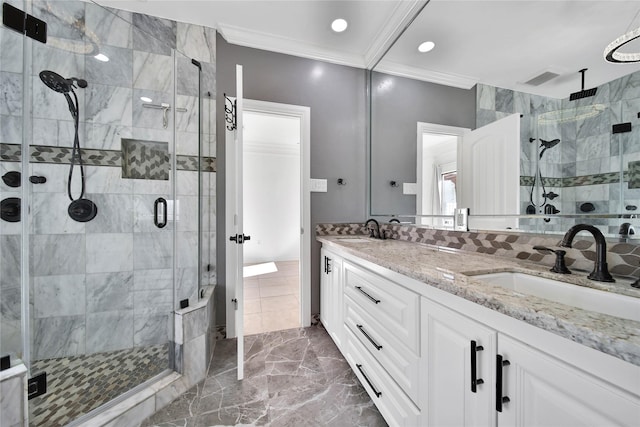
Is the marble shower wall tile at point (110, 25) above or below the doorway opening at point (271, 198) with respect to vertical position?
above

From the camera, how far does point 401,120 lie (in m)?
1.91

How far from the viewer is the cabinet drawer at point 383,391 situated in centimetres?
94

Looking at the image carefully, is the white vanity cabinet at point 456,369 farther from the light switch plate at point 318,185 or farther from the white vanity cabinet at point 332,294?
the light switch plate at point 318,185

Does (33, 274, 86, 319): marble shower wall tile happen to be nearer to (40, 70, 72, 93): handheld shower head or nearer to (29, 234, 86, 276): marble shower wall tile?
(29, 234, 86, 276): marble shower wall tile

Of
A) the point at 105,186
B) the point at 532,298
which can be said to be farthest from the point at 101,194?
the point at 532,298

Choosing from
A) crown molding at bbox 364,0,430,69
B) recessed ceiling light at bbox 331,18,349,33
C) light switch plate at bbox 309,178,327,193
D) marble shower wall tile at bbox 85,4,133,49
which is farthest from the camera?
light switch plate at bbox 309,178,327,193

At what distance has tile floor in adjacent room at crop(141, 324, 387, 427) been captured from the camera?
122 cm

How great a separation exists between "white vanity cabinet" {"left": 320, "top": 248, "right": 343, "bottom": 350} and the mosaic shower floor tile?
114 centimetres

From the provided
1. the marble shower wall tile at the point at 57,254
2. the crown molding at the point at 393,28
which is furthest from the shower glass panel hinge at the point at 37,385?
the crown molding at the point at 393,28

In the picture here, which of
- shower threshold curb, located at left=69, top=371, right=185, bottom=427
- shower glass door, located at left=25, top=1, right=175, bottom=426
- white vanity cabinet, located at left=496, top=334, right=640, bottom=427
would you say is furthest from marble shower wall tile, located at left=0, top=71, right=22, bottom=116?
white vanity cabinet, located at left=496, top=334, right=640, bottom=427

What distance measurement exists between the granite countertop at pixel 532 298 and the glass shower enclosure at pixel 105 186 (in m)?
1.62

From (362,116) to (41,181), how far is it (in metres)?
2.63

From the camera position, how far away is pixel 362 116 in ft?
7.86

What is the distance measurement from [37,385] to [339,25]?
3.00m
